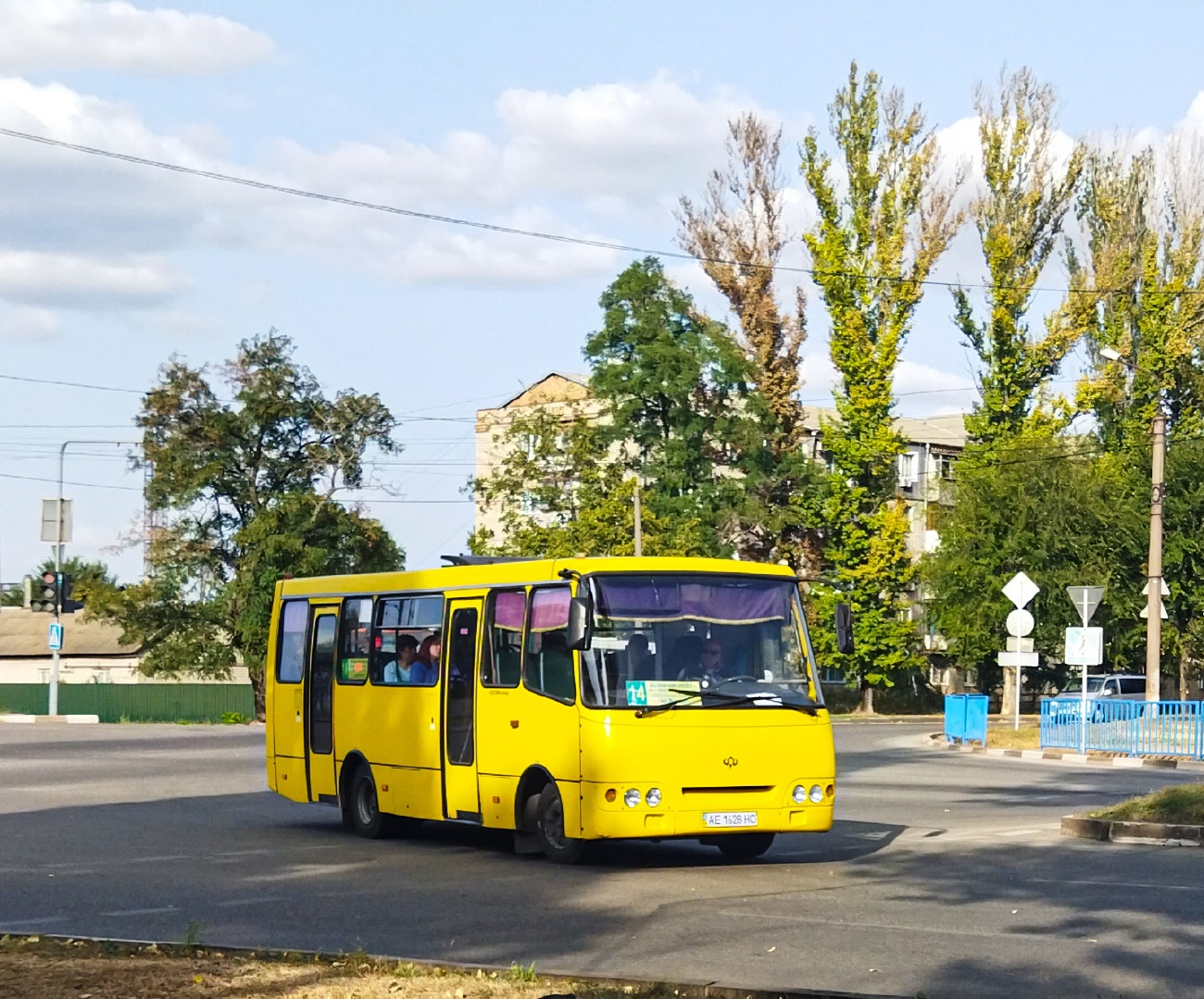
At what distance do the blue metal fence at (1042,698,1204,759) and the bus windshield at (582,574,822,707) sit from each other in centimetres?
1706

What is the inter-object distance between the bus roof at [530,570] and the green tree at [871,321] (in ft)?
165

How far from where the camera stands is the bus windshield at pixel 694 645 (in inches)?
570

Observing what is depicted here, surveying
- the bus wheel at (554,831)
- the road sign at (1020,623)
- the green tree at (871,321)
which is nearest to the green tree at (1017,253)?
the green tree at (871,321)

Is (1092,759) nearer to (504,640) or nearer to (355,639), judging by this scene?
(355,639)

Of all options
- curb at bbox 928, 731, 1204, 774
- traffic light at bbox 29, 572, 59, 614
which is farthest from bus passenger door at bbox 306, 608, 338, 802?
traffic light at bbox 29, 572, 59, 614

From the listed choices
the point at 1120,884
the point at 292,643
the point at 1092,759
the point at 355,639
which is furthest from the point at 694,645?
the point at 1092,759

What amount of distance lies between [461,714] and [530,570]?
1.49m

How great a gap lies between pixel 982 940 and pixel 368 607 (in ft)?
30.2

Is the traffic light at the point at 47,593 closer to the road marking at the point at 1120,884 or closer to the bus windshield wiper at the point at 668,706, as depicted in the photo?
the bus windshield wiper at the point at 668,706

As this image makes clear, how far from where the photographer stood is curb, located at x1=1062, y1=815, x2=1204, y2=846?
16.7 metres

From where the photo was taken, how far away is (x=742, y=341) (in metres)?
70.9

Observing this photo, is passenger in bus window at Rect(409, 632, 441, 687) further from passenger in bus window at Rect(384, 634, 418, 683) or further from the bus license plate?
the bus license plate

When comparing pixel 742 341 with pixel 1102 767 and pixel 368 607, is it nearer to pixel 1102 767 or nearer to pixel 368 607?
pixel 1102 767

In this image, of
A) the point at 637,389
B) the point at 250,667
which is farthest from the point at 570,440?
the point at 250,667
